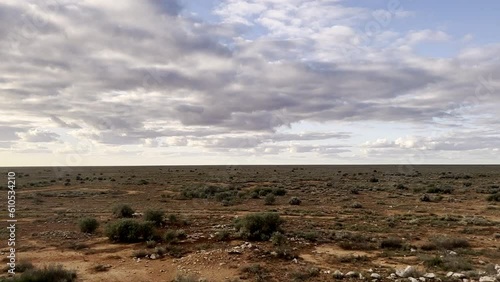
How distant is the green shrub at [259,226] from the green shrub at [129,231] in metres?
3.97

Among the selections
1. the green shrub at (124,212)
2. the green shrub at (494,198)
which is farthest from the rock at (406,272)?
the green shrub at (494,198)

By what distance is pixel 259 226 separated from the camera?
655 inches

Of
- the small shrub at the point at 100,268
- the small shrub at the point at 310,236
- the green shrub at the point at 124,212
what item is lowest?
the small shrub at the point at 100,268

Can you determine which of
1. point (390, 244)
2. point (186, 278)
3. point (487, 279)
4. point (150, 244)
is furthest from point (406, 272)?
point (150, 244)

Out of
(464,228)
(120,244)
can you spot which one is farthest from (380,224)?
(120,244)

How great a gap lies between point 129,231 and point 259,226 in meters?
5.42

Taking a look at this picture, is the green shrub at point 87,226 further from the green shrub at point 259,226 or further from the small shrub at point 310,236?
the small shrub at point 310,236

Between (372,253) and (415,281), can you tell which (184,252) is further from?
(415,281)

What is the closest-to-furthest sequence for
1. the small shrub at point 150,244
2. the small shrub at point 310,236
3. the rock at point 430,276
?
the rock at point 430,276 < the small shrub at point 150,244 < the small shrub at point 310,236

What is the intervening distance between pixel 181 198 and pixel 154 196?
3446mm

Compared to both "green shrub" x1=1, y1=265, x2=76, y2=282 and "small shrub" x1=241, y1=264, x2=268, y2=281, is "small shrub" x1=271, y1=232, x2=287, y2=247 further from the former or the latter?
"green shrub" x1=1, y1=265, x2=76, y2=282

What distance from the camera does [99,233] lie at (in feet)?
60.3

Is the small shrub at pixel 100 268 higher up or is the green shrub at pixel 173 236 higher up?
the green shrub at pixel 173 236

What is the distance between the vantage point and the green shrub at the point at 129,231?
16516 millimetres
